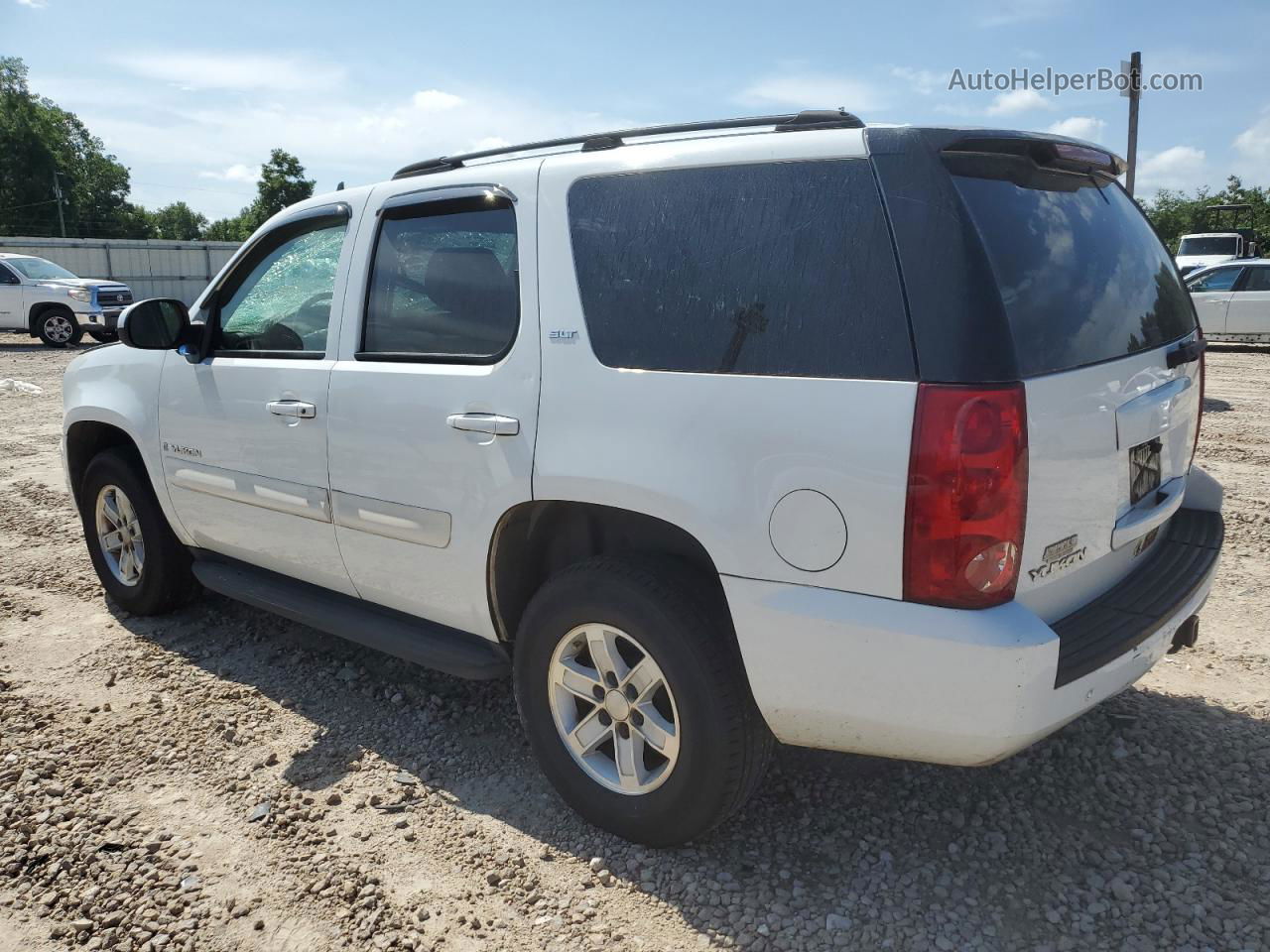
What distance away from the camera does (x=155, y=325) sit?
3873mm

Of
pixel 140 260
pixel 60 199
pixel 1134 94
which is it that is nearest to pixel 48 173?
pixel 60 199

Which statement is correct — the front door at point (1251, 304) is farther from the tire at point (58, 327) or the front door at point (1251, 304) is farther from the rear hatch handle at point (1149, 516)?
the tire at point (58, 327)

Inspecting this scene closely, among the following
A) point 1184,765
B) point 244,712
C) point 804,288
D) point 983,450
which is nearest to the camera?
point 983,450

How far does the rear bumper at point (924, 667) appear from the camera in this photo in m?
2.12

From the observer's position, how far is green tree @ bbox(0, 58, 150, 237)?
65750 mm

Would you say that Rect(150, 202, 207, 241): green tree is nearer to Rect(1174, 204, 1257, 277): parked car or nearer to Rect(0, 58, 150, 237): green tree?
Rect(0, 58, 150, 237): green tree

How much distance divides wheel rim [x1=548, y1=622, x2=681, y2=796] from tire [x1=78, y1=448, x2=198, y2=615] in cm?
254

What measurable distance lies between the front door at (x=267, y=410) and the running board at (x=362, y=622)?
75 millimetres

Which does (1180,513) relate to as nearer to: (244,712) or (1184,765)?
(1184,765)

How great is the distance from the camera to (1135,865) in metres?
2.61

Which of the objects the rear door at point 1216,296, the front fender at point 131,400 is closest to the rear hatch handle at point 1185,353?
the front fender at point 131,400

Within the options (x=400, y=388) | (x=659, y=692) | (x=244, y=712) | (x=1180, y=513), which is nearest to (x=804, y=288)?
(x=659, y=692)

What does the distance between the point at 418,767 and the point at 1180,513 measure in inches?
107

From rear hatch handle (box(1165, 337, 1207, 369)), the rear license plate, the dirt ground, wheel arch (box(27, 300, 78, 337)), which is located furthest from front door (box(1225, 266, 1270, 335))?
wheel arch (box(27, 300, 78, 337))
